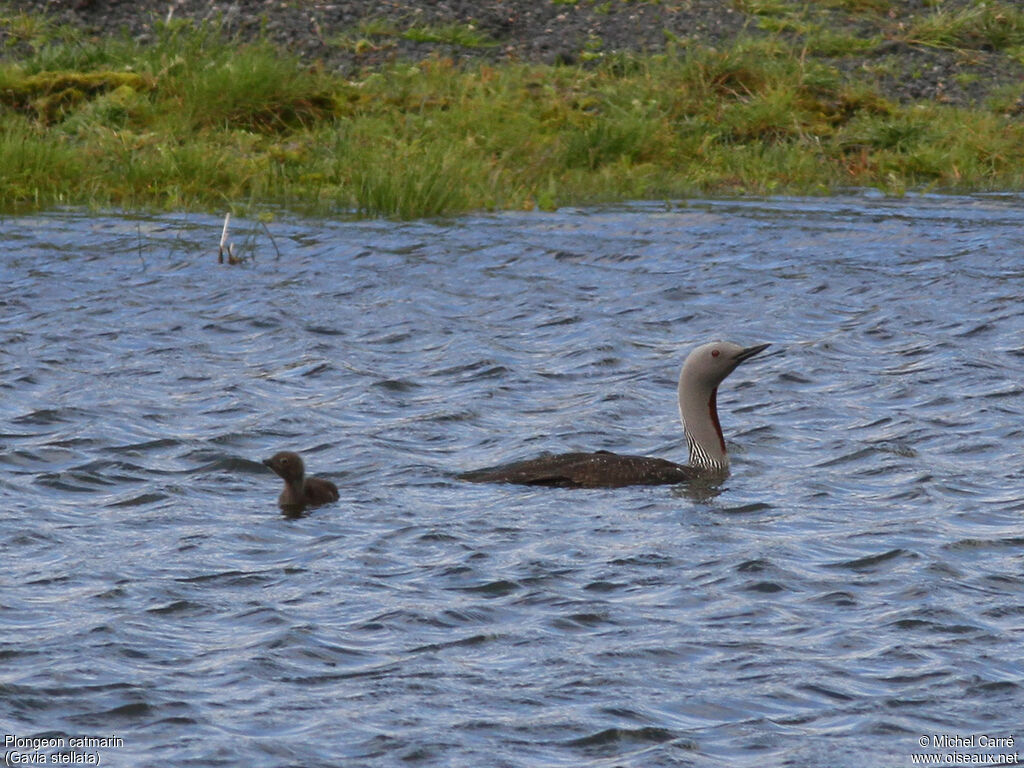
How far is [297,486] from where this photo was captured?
838 cm

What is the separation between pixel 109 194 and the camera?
15.5 metres

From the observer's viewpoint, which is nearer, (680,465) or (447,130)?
(680,465)

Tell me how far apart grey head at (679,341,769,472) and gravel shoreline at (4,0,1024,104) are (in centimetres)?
965

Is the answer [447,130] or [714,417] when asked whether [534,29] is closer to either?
[447,130]

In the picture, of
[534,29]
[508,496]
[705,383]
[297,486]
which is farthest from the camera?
[534,29]

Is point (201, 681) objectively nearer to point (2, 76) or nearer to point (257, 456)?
point (257, 456)

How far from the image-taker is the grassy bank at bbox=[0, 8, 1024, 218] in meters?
15.7

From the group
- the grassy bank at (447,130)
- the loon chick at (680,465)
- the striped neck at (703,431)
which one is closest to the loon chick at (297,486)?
the loon chick at (680,465)

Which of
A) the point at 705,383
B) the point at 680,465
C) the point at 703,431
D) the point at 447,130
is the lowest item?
the point at 680,465

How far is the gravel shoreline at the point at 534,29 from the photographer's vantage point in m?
18.9

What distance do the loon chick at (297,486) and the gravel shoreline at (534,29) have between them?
10639mm

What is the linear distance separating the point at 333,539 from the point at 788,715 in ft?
9.07

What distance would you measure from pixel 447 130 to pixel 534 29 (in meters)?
3.36

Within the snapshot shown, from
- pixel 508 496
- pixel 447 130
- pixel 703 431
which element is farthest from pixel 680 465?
pixel 447 130
